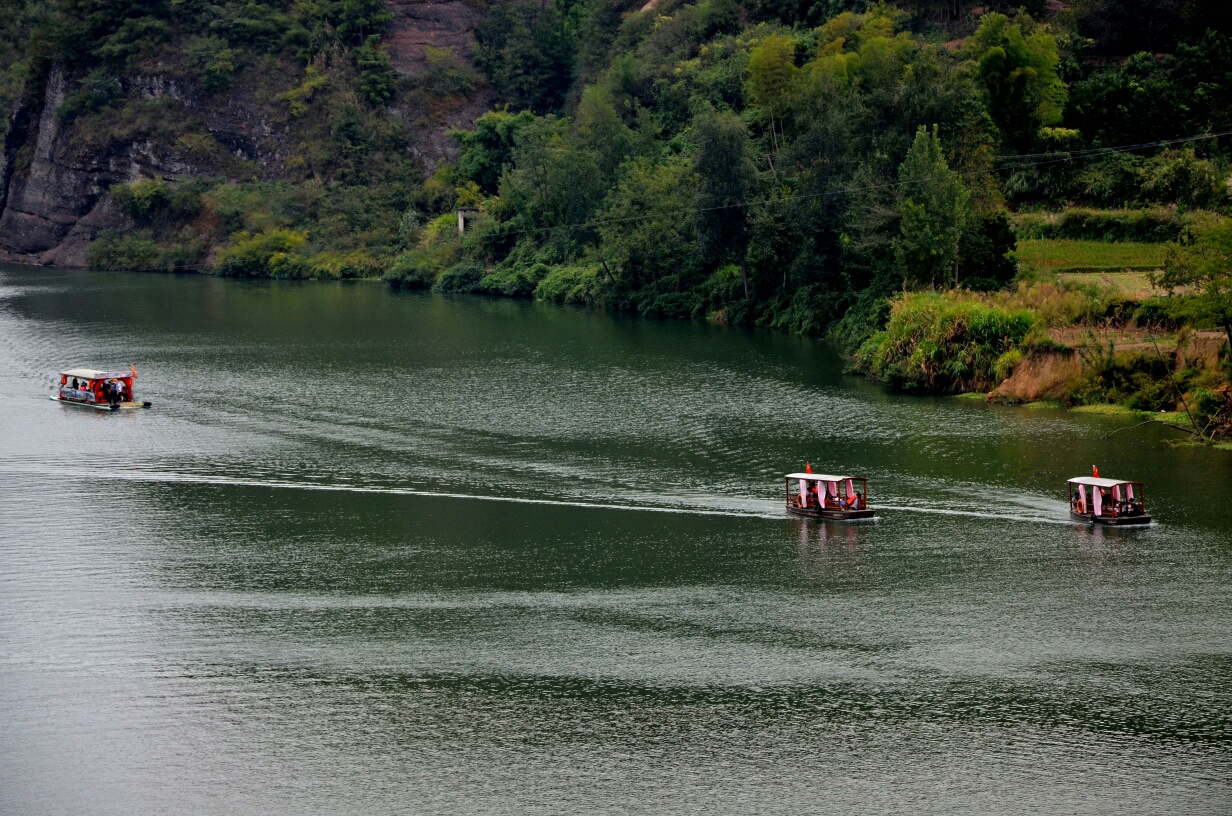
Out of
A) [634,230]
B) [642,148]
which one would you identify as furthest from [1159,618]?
[642,148]

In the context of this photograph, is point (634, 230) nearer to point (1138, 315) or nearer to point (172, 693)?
point (1138, 315)

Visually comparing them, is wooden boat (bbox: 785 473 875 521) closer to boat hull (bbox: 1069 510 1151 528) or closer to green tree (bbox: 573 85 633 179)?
boat hull (bbox: 1069 510 1151 528)

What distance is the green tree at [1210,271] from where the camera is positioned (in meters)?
46.3

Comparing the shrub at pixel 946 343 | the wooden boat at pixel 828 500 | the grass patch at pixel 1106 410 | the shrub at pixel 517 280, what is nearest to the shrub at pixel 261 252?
the shrub at pixel 517 280

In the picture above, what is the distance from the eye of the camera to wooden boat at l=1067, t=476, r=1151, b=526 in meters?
37.0

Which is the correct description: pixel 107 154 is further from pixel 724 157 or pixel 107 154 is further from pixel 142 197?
pixel 724 157

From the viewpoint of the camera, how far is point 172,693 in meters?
27.6

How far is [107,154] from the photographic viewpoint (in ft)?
462

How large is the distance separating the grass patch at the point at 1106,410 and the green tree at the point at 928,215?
48.6ft

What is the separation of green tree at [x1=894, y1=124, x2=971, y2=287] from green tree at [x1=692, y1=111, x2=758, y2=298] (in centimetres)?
1574

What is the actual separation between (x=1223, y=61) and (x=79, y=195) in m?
110

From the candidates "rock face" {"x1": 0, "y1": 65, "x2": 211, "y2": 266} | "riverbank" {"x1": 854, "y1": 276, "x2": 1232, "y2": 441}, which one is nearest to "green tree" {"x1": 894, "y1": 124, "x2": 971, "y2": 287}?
"riverbank" {"x1": 854, "y1": 276, "x2": 1232, "y2": 441}

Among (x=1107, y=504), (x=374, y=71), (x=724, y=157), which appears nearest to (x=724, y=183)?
(x=724, y=157)

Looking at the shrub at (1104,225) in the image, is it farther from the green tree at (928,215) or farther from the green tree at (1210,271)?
the green tree at (1210,271)
